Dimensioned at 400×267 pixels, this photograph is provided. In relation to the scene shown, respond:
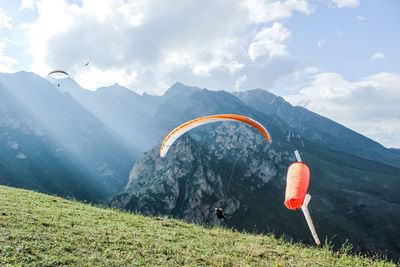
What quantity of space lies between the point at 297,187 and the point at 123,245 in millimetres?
7058

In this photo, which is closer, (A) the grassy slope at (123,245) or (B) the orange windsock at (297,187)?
(A) the grassy slope at (123,245)

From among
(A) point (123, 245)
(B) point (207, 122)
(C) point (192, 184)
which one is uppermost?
(B) point (207, 122)

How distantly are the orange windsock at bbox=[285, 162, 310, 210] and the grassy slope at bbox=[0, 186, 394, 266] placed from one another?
92.4 inches

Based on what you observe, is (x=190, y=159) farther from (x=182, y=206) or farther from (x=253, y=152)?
(x=253, y=152)

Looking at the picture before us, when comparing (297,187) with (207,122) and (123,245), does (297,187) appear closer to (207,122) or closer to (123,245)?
(123,245)

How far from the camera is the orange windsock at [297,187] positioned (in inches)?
342

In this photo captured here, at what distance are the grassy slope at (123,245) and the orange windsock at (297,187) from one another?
235 centimetres

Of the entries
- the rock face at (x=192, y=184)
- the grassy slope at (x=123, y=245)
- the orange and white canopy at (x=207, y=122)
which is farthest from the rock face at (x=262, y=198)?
the grassy slope at (x=123, y=245)

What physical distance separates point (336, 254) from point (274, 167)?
187203 millimetres

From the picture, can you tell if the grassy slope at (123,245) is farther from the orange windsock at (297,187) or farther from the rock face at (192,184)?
the rock face at (192,184)

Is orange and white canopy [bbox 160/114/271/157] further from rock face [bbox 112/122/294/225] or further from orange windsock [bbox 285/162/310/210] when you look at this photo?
rock face [bbox 112/122/294/225]

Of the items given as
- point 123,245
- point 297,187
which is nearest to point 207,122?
point 297,187

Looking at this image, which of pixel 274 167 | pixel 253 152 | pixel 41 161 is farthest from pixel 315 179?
pixel 41 161

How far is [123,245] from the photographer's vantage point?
8812mm
